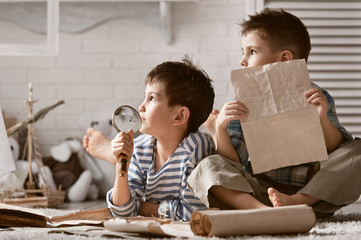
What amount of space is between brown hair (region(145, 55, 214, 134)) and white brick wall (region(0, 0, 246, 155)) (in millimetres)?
1247

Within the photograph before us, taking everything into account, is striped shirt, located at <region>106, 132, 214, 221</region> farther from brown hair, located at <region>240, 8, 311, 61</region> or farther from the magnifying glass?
brown hair, located at <region>240, 8, 311, 61</region>

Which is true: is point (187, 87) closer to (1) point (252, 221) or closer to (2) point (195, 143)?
(2) point (195, 143)

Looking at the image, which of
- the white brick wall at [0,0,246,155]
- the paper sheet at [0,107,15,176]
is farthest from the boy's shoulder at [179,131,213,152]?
the white brick wall at [0,0,246,155]

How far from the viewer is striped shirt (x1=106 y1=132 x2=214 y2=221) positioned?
1.34m

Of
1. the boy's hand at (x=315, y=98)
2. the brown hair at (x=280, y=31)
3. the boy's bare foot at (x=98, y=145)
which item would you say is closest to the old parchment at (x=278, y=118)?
the boy's hand at (x=315, y=98)

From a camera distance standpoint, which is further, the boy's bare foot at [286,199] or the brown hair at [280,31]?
the brown hair at [280,31]

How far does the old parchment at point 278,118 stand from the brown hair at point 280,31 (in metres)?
0.24

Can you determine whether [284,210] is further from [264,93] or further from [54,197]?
[54,197]

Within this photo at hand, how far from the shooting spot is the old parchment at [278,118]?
130 centimetres

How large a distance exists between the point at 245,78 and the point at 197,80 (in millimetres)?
174

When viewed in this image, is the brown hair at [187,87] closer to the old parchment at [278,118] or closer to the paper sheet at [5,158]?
the old parchment at [278,118]

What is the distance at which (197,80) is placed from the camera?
4.73 ft

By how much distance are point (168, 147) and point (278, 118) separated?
0.27 m

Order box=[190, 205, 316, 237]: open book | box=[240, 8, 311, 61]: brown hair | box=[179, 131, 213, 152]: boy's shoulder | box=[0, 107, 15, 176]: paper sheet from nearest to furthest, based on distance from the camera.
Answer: box=[190, 205, 316, 237]: open book
box=[0, 107, 15, 176]: paper sheet
box=[179, 131, 213, 152]: boy's shoulder
box=[240, 8, 311, 61]: brown hair
